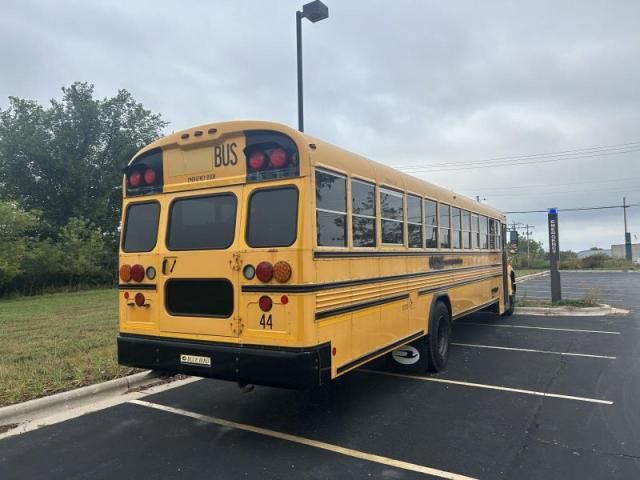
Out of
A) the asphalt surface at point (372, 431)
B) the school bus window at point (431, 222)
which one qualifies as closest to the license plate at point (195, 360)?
the asphalt surface at point (372, 431)

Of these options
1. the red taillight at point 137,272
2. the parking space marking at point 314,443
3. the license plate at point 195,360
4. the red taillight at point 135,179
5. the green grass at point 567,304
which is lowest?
the parking space marking at point 314,443

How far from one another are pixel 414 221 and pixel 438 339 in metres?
1.75

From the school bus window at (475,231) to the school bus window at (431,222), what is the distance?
1998 millimetres

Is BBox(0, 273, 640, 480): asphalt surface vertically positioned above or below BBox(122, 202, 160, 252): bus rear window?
below

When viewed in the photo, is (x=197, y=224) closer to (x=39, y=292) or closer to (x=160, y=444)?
(x=160, y=444)

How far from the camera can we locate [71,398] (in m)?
5.05

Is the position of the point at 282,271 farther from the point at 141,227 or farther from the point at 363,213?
the point at 141,227

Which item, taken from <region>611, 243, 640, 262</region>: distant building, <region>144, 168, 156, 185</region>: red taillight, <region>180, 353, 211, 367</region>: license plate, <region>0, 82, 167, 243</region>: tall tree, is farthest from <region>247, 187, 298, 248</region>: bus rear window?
<region>611, 243, 640, 262</region>: distant building

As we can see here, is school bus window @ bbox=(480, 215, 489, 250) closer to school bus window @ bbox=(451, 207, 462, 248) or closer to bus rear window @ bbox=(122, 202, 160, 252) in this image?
school bus window @ bbox=(451, 207, 462, 248)

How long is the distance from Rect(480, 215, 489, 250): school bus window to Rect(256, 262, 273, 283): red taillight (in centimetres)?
590

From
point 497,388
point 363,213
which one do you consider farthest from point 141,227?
point 497,388

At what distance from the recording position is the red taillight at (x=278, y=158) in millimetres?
3918

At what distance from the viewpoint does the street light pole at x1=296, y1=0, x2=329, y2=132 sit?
787cm

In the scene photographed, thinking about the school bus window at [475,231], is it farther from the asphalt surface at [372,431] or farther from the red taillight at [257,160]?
the red taillight at [257,160]
